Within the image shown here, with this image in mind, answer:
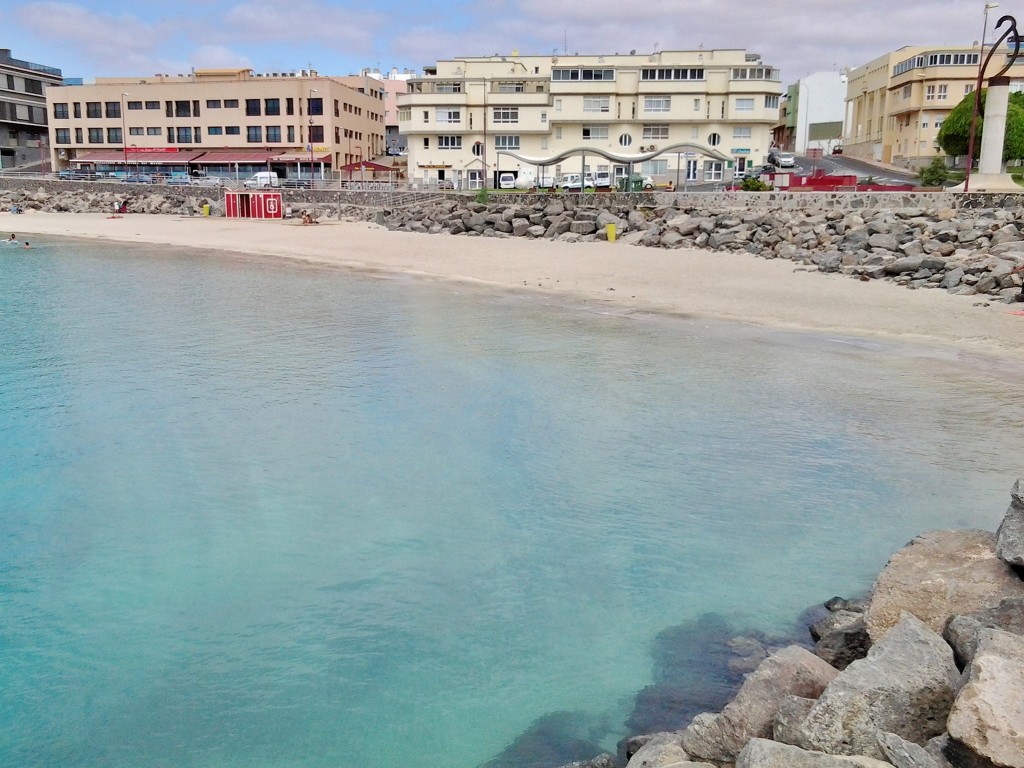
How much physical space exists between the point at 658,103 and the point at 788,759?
73.3m

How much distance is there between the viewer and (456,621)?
7.34 metres

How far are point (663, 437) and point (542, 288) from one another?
50.7 feet

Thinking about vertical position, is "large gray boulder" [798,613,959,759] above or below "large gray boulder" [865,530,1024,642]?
above

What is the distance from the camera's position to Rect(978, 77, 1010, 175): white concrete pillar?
119 feet

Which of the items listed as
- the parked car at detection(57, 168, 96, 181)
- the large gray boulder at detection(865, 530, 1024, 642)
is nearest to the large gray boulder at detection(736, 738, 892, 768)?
the large gray boulder at detection(865, 530, 1024, 642)

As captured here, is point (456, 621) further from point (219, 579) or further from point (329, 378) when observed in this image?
point (329, 378)

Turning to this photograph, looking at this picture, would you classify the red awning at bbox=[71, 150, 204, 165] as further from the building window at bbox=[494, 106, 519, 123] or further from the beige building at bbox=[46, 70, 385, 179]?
the building window at bbox=[494, 106, 519, 123]

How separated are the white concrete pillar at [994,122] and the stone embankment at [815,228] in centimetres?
513

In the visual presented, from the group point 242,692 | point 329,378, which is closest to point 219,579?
point 242,692

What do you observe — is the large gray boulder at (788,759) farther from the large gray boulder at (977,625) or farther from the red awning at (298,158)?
the red awning at (298,158)

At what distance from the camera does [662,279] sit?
2708 centimetres

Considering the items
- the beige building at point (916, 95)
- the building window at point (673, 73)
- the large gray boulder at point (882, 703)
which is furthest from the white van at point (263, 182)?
the large gray boulder at point (882, 703)

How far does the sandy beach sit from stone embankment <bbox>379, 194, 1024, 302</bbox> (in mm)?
933

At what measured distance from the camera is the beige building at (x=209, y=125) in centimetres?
7975
